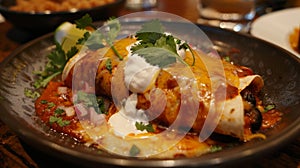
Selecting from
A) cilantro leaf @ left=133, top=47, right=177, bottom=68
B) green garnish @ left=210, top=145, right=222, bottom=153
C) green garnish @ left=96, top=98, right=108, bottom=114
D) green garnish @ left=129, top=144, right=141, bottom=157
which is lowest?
green garnish @ left=210, top=145, right=222, bottom=153

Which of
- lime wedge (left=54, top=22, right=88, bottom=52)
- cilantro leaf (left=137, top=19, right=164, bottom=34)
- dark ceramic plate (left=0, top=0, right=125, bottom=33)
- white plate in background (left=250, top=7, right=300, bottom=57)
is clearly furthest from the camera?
dark ceramic plate (left=0, top=0, right=125, bottom=33)

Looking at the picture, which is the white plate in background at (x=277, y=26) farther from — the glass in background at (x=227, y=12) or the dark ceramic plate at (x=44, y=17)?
the dark ceramic plate at (x=44, y=17)

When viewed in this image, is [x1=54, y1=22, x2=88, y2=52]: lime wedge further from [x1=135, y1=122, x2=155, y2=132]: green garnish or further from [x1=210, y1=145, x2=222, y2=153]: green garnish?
[x1=210, y1=145, x2=222, y2=153]: green garnish

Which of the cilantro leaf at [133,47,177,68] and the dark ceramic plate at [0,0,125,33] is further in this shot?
the dark ceramic plate at [0,0,125,33]

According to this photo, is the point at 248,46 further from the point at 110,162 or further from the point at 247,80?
the point at 110,162

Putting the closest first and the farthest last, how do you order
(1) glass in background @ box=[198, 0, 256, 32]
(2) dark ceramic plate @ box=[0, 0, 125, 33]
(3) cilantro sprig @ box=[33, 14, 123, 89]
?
(3) cilantro sprig @ box=[33, 14, 123, 89]
(2) dark ceramic plate @ box=[0, 0, 125, 33]
(1) glass in background @ box=[198, 0, 256, 32]

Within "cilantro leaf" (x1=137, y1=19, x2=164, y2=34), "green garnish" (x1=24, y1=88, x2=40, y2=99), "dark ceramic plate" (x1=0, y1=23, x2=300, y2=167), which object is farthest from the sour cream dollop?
"green garnish" (x1=24, y1=88, x2=40, y2=99)

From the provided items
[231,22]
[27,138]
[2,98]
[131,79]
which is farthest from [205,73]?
[231,22]
